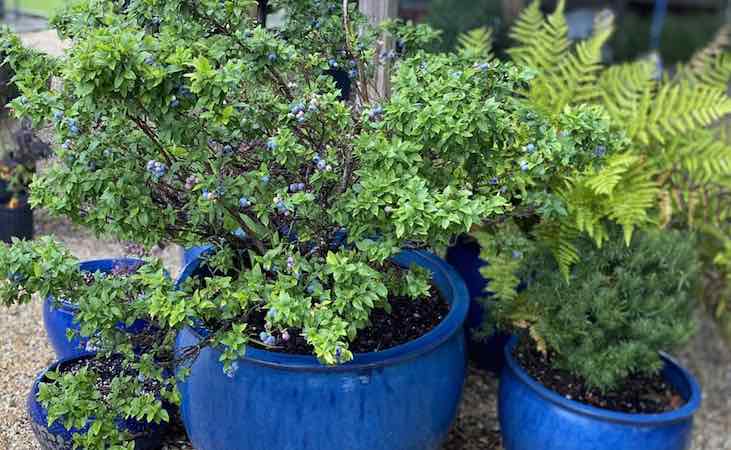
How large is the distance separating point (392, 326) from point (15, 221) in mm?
2368

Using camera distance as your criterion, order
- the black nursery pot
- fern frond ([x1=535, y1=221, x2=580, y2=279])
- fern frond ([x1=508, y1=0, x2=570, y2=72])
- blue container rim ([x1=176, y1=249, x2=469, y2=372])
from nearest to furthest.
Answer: blue container rim ([x1=176, y1=249, x2=469, y2=372])
fern frond ([x1=535, y1=221, x2=580, y2=279])
fern frond ([x1=508, y1=0, x2=570, y2=72])
the black nursery pot

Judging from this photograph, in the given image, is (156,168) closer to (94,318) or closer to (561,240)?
(94,318)

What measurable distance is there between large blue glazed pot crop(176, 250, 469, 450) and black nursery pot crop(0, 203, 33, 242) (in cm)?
203

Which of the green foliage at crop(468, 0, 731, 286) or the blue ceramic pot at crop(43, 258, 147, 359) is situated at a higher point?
the green foliage at crop(468, 0, 731, 286)

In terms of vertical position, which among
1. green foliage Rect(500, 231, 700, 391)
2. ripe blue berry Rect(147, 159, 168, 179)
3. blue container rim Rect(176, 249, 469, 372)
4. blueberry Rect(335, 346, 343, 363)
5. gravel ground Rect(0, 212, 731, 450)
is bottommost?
gravel ground Rect(0, 212, 731, 450)

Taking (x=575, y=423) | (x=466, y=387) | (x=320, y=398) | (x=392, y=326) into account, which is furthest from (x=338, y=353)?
(x=466, y=387)

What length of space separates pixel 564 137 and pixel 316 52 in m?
0.76

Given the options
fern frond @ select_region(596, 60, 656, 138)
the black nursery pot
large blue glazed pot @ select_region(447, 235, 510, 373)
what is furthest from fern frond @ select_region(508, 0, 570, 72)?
the black nursery pot

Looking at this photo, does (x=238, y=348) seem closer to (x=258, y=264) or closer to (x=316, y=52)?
(x=258, y=264)

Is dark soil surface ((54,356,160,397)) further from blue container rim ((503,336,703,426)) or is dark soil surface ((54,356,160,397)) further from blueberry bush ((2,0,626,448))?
blue container rim ((503,336,703,426))

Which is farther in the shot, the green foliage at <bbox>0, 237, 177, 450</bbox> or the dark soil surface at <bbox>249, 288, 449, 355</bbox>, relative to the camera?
the dark soil surface at <bbox>249, 288, 449, 355</bbox>

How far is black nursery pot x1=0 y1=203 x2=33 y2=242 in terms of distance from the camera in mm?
3945

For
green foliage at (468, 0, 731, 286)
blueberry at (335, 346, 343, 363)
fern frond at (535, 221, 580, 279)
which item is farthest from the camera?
green foliage at (468, 0, 731, 286)

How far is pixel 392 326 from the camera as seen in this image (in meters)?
2.49
